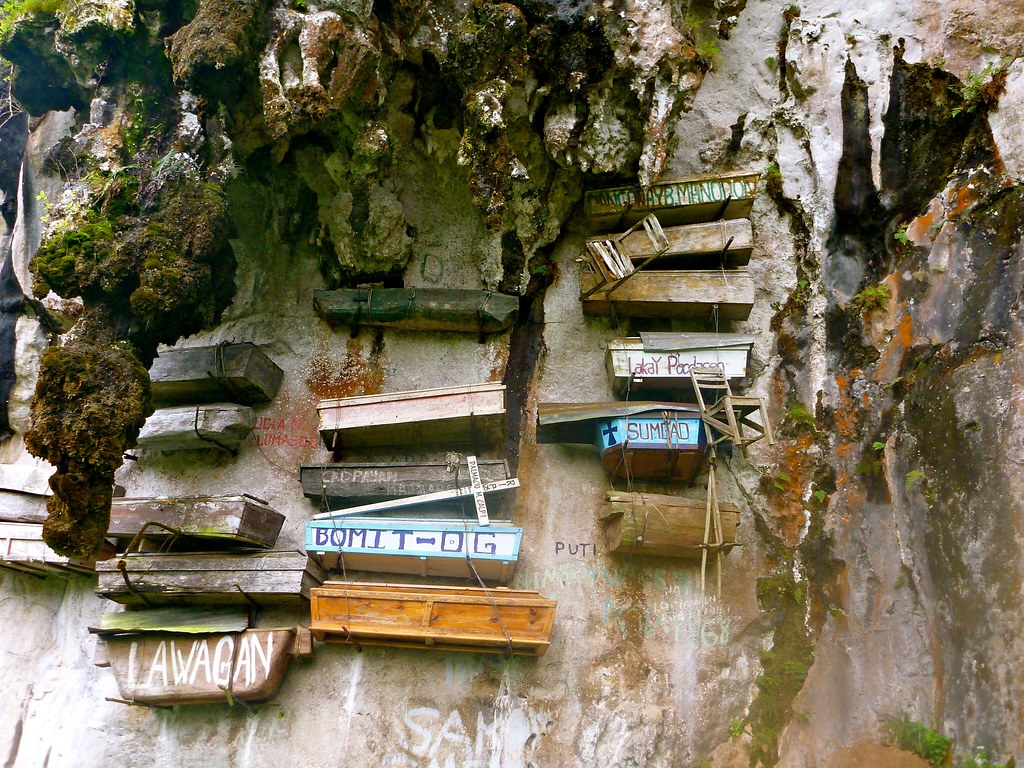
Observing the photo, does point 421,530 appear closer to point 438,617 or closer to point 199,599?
point 438,617

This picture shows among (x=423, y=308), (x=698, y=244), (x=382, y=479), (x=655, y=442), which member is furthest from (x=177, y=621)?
(x=698, y=244)

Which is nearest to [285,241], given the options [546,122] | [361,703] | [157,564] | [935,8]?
[546,122]

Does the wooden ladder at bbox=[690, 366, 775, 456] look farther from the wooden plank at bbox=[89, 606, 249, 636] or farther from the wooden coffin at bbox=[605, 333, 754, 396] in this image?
the wooden plank at bbox=[89, 606, 249, 636]

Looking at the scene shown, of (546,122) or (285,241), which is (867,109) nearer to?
(546,122)

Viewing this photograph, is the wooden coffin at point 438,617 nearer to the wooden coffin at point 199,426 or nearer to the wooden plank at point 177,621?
the wooden plank at point 177,621

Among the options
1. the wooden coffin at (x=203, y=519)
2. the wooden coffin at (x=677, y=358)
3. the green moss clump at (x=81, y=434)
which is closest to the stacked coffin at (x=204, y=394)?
the wooden coffin at (x=203, y=519)

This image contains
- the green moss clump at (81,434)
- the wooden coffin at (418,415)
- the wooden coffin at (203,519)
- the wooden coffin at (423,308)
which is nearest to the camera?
the green moss clump at (81,434)
